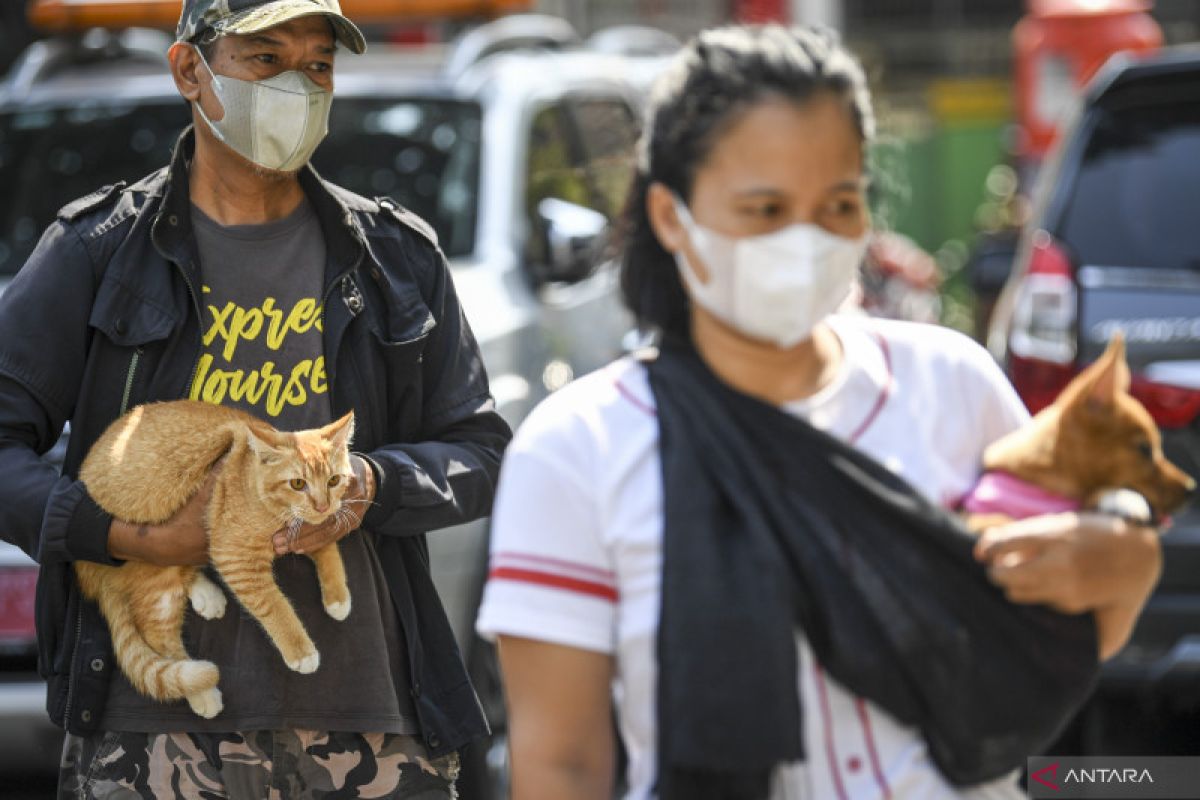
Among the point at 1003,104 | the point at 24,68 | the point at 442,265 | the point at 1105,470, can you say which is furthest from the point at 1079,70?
the point at 1105,470

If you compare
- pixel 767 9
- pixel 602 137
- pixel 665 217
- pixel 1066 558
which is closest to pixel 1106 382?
pixel 1066 558

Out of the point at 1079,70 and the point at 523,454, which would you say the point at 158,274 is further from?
the point at 1079,70

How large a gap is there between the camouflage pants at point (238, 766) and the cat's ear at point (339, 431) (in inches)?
17.8

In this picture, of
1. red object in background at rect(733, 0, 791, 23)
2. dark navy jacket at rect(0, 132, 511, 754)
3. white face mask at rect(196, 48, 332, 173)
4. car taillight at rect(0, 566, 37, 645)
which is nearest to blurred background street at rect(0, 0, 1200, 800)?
car taillight at rect(0, 566, 37, 645)

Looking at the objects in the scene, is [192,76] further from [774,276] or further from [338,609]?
[774,276]

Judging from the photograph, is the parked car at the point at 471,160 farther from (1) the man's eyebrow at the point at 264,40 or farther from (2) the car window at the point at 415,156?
(1) the man's eyebrow at the point at 264,40

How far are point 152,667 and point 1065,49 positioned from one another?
34.1 feet

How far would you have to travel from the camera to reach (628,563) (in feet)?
6.72

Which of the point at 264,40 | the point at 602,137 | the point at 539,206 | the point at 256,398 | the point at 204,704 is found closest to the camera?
the point at 204,704

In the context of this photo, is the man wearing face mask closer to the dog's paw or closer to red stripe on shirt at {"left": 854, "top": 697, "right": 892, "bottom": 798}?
red stripe on shirt at {"left": 854, "top": 697, "right": 892, "bottom": 798}

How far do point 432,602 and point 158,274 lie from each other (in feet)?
2.23

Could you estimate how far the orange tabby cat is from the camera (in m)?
2.74

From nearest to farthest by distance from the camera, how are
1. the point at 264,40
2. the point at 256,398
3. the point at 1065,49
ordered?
the point at 256,398, the point at 264,40, the point at 1065,49

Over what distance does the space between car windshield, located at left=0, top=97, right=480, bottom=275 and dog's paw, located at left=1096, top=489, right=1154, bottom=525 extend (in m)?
3.39
